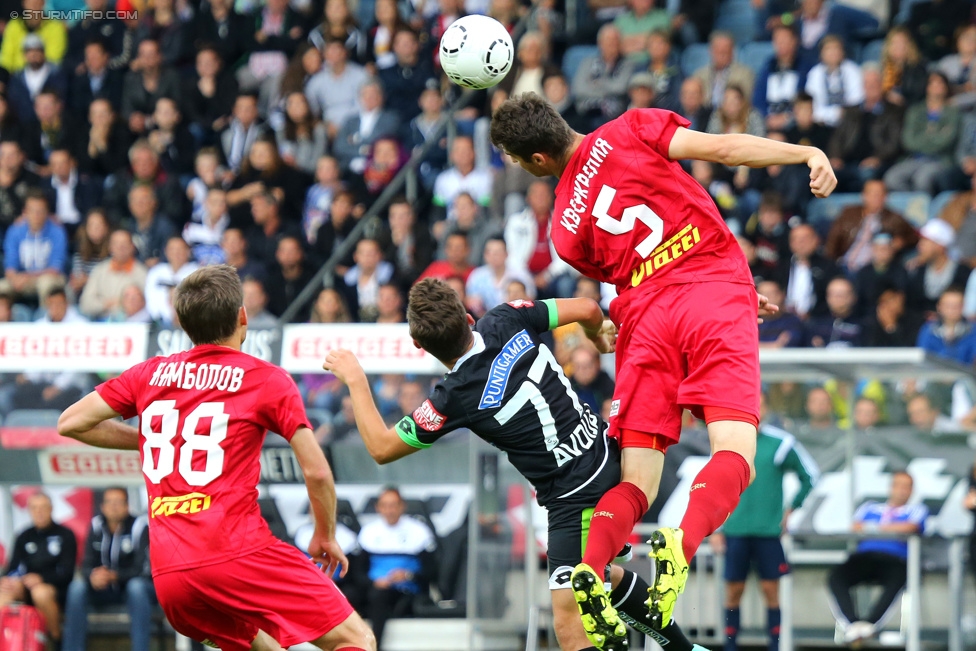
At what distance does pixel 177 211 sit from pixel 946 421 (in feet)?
28.1

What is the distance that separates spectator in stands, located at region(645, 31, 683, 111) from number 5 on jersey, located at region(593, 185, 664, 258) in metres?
8.32

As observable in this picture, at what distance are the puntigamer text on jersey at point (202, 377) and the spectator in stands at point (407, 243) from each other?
7690mm

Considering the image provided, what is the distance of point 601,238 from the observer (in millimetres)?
6156

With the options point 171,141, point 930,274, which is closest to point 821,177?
point 930,274

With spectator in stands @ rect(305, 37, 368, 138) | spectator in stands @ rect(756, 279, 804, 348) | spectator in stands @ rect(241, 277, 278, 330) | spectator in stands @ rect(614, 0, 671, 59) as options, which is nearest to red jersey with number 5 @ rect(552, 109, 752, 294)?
spectator in stands @ rect(756, 279, 804, 348)

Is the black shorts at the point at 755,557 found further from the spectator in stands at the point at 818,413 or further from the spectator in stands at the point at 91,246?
the spectator in stands at the point at 91,246

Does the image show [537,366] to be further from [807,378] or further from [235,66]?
[235,66]

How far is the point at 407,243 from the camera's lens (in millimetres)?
13914

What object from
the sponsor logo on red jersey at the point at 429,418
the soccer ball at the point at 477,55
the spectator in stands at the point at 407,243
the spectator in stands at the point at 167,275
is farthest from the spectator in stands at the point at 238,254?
the sponsor logo on red jersey at the point at 429,418

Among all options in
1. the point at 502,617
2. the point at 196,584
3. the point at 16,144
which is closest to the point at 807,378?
the point at 502,617

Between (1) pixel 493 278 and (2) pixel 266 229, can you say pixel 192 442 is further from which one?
Answer: (2) pixel 266 229

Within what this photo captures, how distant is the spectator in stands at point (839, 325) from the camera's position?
476 inches

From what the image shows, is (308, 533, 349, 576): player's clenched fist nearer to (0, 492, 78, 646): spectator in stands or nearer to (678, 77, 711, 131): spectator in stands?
(0, 492, 78, 646): spectator in stands

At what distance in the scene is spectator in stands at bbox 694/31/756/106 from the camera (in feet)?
46.3
